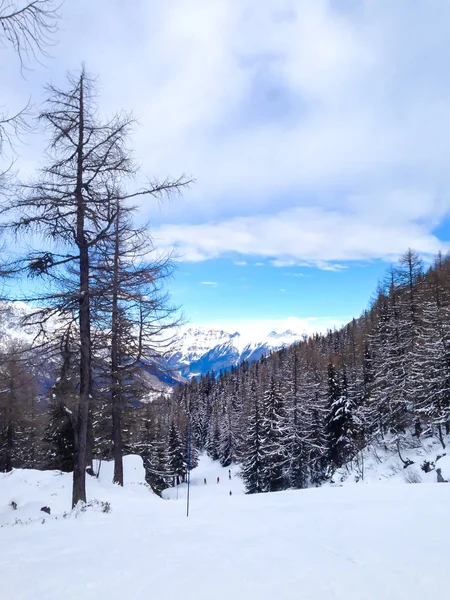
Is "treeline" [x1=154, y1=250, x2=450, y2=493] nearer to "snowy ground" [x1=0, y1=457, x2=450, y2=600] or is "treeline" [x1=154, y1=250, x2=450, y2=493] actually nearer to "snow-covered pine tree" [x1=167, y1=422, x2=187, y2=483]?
"snow-covered pine tree" [x1=167, y1=422, x2=187, y2=483]

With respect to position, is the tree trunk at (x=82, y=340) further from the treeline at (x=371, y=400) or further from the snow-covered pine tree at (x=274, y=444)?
the snow-covered pine tree at (x=274, y=444)

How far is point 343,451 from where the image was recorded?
112 feet

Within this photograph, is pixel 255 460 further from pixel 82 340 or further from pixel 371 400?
pixel 82 340

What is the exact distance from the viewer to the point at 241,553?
477cm

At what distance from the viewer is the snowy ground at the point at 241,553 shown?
3.62 meters

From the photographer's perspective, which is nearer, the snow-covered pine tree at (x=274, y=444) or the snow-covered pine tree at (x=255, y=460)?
the snow-covered pine tree at (x=274, y=444)

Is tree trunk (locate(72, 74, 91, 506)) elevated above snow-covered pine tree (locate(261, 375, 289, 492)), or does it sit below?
above

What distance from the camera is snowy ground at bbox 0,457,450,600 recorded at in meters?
3.62

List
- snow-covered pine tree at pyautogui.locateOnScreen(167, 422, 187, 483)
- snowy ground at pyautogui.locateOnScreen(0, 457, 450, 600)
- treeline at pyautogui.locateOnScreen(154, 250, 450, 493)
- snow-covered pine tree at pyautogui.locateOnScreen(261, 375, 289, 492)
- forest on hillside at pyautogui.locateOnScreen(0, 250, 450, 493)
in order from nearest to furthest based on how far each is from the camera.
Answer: snowy ground at pyautogui.locateOnScreen(0, 457, 450, 600) < forest on hillside at pyautogui.locateOnScreen(0, 250, 450, 493) < treeline at pyautogui.locateOnScreen(154, 250, 450, 493) < snow-covered pine tree at pyautogui.locateOnScreen(261, 375, 289, 492) < snow-covered pine tree at pyautogui.locateOnScreen(167, 422, 187, 483)

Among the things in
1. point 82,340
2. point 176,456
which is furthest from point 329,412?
point 82,340

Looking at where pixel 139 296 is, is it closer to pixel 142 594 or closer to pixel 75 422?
pixel 75 422

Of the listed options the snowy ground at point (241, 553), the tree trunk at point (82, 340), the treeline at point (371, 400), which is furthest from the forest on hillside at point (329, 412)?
the snowy ground at point (241, 553)

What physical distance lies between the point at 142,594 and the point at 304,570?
174 centimetres

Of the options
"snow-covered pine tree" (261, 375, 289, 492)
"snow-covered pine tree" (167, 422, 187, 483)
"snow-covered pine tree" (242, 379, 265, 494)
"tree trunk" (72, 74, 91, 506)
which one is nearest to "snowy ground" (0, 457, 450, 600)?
"tree trunk" (72, 74, 91, 506)
